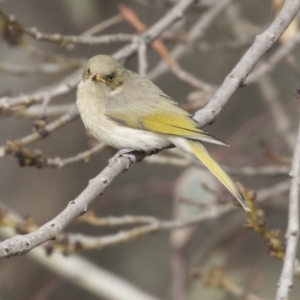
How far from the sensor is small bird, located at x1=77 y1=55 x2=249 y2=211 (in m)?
3.26

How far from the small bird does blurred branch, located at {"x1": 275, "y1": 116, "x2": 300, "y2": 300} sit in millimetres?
762

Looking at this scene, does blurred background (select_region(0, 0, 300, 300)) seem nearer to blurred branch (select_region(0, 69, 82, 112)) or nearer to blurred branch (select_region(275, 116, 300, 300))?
blurred branch (select_region(0, 69, 82, 112))

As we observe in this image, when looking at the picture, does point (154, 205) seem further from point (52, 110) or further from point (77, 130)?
point (52, 110)

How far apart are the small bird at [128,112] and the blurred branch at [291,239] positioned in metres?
0.76

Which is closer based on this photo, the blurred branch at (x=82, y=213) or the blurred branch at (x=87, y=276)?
the blurred branch at (x=82, y=213)

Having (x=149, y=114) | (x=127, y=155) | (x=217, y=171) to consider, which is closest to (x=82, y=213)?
(x=127, y=155)

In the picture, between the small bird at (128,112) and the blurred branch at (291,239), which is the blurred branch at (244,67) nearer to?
the small bird at (128,112)

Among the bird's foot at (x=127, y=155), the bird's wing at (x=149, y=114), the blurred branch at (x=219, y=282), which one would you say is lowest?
the bird's foot at (x=127, y=155)

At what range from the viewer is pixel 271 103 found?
5289mm

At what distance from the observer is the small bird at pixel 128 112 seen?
10.7 feet

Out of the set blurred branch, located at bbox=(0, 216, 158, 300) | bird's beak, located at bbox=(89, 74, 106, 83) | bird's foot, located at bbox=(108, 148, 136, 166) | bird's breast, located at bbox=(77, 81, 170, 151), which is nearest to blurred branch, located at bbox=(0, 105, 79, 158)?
bird's breast, located at bbox=(77, 81, 170, 151)

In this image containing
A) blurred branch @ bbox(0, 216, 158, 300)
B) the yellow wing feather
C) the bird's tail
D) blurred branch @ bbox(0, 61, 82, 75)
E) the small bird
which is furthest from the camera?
blurred branch @ bbox(0, 216, 158, 300)

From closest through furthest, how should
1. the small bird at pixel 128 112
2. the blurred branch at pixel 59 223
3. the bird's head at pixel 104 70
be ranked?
the blurred branch at pixel 59 223, the small bird at pixel 128 112, the bird's head at pixel 104 70

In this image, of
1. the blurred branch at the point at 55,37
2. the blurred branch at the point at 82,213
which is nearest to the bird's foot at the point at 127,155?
the blurred branch at the point at 82,213
